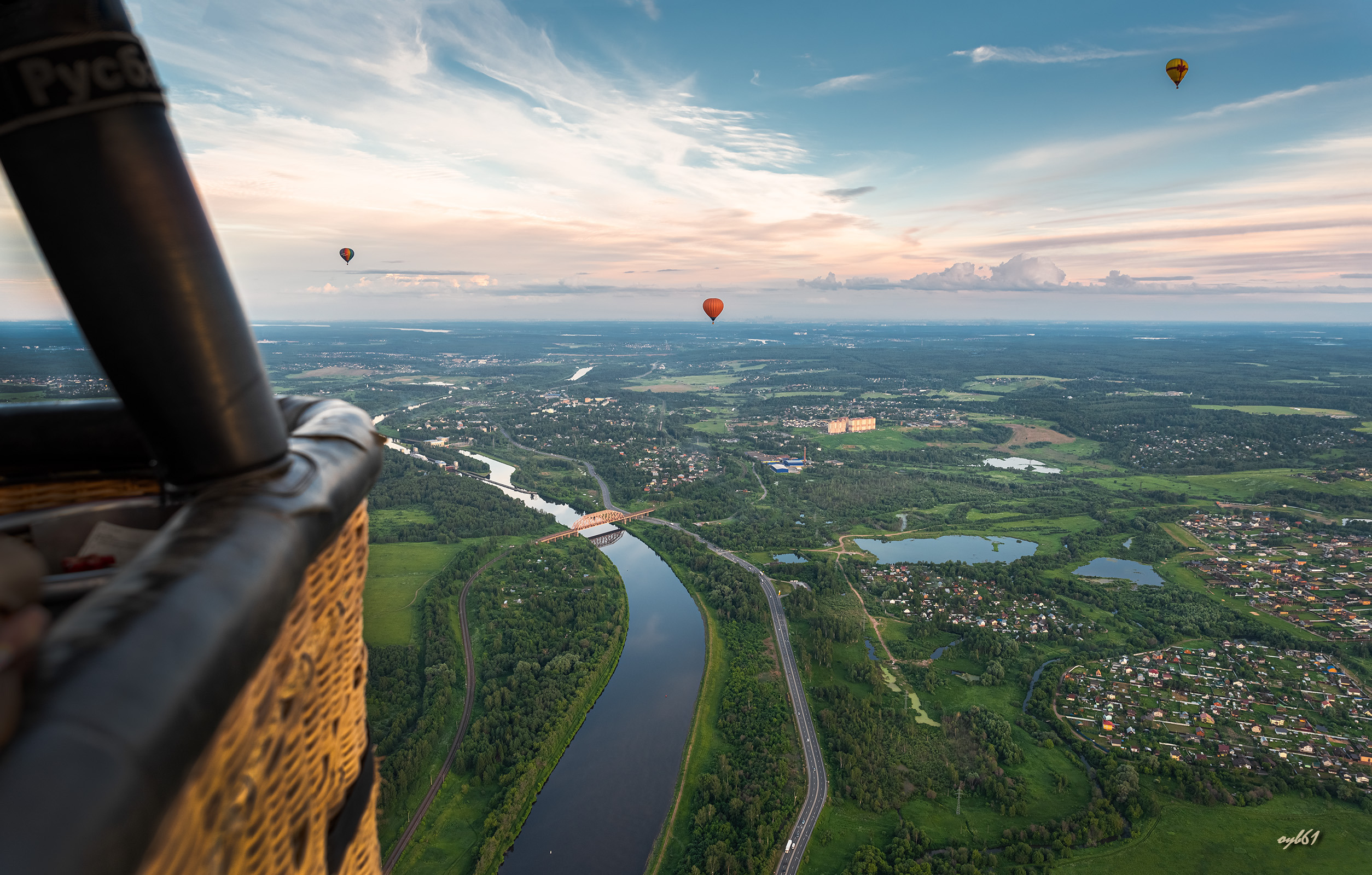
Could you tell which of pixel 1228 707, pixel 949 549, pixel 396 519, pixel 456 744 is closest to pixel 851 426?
pixel 949 549

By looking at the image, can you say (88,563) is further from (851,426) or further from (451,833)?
(851,426)

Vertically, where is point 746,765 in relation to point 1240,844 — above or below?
above

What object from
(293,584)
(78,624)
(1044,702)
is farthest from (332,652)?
(1044,702)

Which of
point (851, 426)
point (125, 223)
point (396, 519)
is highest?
point (125, 223)

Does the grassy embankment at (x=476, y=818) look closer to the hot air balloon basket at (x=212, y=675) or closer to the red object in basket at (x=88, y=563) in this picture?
the hot air balloon basket at (x=212, y=675)

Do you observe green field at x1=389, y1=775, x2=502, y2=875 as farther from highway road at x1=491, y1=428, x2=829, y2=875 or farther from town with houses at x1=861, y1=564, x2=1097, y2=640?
town with houses at x1=861, y1=564, x2=1097, y2=640

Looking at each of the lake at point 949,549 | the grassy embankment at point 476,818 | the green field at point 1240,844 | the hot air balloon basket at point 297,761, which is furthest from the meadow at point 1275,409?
the hot air balloon basket at point 297,761
